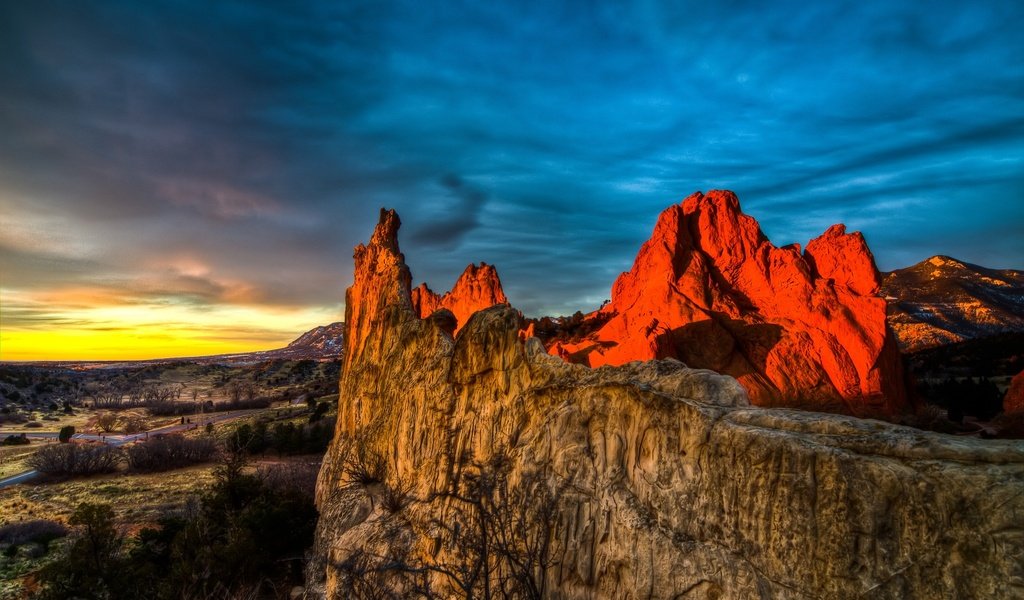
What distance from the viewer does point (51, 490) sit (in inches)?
1526

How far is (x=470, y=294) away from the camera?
52.9m

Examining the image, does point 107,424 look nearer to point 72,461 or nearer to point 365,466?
point 72,461

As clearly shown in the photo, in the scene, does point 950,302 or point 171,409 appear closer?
point 950,302

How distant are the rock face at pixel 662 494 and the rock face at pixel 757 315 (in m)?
21.8

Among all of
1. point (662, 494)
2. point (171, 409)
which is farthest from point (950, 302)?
point (171, 409)

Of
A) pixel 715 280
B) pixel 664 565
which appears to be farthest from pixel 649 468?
pixel 715 280


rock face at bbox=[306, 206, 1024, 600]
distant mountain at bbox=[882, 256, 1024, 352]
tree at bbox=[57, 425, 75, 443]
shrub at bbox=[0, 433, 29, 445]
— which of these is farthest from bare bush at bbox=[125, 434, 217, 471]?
distant mountain at bbox=[882, 256, 1024, 352]

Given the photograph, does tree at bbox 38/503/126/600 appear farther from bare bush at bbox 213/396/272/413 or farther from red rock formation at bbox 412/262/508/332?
bare bush at bbox 213/396/272/413

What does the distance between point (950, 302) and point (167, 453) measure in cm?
12091

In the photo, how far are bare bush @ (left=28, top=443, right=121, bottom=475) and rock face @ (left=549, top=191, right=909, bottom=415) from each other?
41468 mm

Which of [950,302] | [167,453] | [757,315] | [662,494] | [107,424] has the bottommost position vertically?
[107,424]

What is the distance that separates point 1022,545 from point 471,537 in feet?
19.9

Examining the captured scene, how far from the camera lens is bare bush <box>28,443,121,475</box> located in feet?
142

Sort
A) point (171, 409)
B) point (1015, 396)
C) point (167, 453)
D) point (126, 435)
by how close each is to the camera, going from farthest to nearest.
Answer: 1. point (171, 409)
2. point (126, 435)
3. point (167, 453)
4. point (1015, 396)
